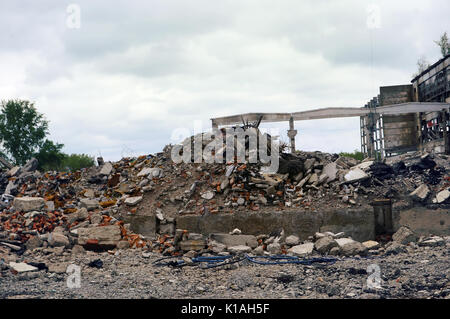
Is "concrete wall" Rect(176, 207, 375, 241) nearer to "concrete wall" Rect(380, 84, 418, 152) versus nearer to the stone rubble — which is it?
the stone rubble

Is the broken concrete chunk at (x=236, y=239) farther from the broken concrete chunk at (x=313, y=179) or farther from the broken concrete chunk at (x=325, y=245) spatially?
the broken concrete chunk at (x=313, y=179)

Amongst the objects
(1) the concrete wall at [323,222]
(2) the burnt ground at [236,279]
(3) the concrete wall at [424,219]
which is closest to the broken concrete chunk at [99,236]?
(2) the burnt ground at [236,279]

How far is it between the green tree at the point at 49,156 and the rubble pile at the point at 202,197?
619 inches

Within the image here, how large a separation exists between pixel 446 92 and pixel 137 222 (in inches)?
573

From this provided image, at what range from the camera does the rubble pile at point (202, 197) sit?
10.5 metres

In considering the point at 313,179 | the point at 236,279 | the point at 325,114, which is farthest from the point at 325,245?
the point at 325,114

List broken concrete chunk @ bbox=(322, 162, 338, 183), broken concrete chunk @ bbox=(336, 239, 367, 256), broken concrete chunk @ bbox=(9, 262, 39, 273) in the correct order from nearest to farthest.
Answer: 1. broken concrete chunk @ bbox=(9, 262, 39, 273)
2. broken concrete chunk @ bbox=(336, 239, 367, 256)
3. broken concrete chunk @ bbox=(322, 162, 338, 183)

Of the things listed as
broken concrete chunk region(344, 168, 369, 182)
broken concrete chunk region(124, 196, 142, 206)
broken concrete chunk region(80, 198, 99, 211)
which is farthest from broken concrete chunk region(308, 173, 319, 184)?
broken concrete chunk region(80, 198, 99, 211)

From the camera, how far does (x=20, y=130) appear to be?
93.2ft

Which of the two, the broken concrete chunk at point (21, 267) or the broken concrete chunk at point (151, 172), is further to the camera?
the broken concrete chunk at point (151, 172)

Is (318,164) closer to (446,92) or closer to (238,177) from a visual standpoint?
(238,177)

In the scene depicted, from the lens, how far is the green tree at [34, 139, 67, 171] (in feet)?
93.5

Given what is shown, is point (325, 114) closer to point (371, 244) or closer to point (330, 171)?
point (330, 171)

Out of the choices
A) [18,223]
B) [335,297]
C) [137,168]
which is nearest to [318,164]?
[137,168]
